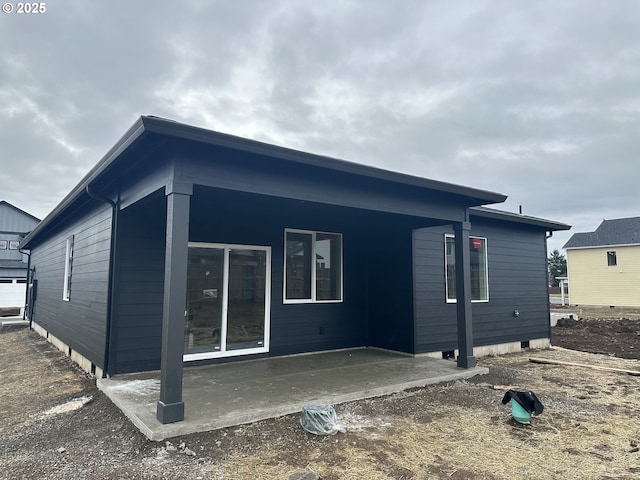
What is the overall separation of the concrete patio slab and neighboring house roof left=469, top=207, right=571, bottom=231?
2870 millimetres

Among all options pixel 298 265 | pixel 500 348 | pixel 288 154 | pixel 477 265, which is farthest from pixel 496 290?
pixel 288 154

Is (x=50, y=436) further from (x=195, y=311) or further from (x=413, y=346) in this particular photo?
(x=413, y=346)

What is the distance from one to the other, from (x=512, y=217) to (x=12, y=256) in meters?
26.2

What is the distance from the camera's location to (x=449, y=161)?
17.2 metres

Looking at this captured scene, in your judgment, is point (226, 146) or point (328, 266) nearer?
point (226, 146)

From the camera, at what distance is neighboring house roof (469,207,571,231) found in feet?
23.9

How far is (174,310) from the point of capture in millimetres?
3244

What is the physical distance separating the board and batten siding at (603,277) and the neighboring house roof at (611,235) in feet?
1.00

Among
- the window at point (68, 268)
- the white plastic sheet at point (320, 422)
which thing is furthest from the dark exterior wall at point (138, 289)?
the window at point (68, 268)

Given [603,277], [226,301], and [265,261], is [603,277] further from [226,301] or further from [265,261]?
[226,301]

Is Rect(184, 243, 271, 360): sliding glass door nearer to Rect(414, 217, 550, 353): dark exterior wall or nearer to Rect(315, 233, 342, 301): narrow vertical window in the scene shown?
Rect(315, 233, 342, 301): narrow vertical window

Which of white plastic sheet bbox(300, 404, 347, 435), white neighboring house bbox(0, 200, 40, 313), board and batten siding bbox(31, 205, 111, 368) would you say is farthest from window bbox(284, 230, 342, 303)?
white neighboring house bbox(0, 200, 40, 313)

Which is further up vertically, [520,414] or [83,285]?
[83,285]

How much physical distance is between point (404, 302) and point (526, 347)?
3.64 m
